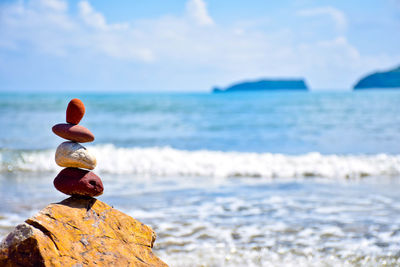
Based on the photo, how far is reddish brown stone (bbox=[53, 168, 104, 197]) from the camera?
364 centimetres

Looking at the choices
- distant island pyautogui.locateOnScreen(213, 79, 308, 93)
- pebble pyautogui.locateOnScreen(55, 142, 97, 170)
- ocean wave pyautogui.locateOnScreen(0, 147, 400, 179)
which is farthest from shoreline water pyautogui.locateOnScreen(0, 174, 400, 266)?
distant island pyautogui.locateOnScreen(213, 79, 308, 93)

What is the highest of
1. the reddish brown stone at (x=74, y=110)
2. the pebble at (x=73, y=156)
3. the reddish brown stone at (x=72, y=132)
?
the reddish brown stone at (x=74, y=110)

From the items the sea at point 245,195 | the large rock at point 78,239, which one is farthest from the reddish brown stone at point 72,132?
the sea at point 245,195

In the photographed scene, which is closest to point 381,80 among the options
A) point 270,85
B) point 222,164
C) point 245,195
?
point 270,85

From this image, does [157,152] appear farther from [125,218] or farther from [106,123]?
[106,123]

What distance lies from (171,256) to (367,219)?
3.37m

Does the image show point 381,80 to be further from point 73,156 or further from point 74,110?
point 73,156

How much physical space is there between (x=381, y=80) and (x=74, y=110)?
154 meters

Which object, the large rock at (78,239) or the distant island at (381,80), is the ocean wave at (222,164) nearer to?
the large rock at (78,239)

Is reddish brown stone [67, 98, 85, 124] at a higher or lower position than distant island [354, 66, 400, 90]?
lower

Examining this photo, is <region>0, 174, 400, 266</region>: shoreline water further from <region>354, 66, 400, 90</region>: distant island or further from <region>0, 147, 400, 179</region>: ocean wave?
<region>354, 66, 400, 90</region>: distant island

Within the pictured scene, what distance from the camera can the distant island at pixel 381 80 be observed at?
13888 centimetres

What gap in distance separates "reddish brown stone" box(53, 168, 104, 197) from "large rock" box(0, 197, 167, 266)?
4.0 inches

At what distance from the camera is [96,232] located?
11.3 feet
